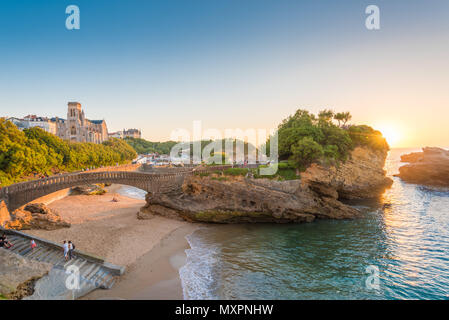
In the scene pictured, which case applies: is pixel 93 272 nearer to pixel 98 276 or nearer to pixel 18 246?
pixel 98 276

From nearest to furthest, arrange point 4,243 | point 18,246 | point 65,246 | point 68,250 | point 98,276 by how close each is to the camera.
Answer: point 98,276, point 65,246, point 68,250, point 4,243, point 18,246

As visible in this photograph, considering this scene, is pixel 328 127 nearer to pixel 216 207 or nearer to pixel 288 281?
pixel 216 207

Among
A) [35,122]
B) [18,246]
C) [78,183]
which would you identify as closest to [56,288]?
[18,246]

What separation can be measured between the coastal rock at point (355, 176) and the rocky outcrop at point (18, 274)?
Result: 34.2 meters

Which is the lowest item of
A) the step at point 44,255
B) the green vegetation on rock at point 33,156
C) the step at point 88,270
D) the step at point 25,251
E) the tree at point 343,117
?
the step at point 88,270

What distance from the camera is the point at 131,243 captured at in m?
24.7

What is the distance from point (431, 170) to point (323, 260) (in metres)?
70.6

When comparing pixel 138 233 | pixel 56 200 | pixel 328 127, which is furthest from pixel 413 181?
pixel 56 200

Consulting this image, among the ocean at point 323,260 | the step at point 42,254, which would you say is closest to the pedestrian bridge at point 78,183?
the ocean at point 323,260

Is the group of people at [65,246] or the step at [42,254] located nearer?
the group of people at [65,246]

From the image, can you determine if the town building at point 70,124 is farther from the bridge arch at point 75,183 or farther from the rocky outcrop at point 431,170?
the rocky outcrop at point 431,170

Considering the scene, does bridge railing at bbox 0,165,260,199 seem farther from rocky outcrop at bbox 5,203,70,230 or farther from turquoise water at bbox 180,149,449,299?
turquoise water at bbox 180,149,449,299

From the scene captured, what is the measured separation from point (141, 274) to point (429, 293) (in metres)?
23.1

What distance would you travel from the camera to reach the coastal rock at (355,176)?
38312mm
